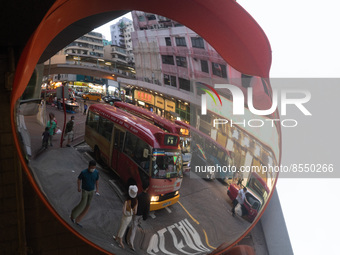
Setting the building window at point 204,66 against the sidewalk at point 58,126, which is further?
the building window at point 204,66

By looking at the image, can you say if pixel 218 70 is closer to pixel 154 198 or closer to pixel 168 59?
pixel 168 59

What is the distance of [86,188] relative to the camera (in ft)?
2.02

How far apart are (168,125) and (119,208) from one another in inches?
11.2

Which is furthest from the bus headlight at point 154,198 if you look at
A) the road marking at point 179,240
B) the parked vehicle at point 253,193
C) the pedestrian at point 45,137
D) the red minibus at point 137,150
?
the pedestrian at point 45,137

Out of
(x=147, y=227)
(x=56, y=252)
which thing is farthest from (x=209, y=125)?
(x=56, y=252)

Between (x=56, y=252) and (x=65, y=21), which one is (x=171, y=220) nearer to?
(x=65, y=21)

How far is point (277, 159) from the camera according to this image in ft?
2.21

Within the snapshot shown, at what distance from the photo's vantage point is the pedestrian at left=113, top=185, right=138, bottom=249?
2.06ft

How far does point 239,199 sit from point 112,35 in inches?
25.8

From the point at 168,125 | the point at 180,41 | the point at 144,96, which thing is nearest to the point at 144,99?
the point at 144,96

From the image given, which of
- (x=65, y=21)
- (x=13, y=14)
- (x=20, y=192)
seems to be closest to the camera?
(x=65, y=21)

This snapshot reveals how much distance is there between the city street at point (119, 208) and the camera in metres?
0.62

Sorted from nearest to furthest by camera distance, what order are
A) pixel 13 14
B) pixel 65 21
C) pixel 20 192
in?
pixel 65 21
pixel 13 14
pixel 20 192

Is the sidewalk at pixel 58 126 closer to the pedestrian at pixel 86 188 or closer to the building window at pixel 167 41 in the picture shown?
the pedestrian at pixel 86 188
